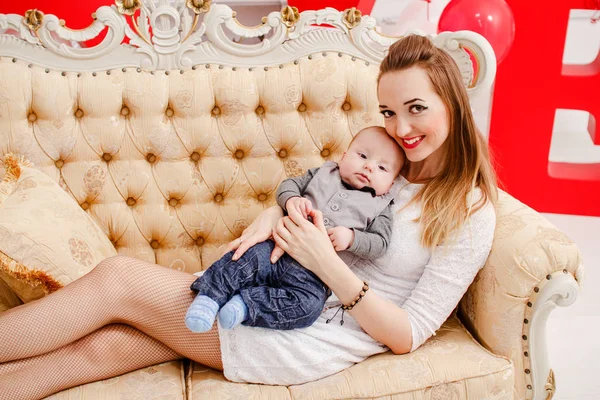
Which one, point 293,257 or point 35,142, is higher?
point 35,142

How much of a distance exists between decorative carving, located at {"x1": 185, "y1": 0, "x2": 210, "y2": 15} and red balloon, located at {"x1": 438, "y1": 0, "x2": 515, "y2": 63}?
1638 millimetres

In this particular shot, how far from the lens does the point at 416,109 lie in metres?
1.52

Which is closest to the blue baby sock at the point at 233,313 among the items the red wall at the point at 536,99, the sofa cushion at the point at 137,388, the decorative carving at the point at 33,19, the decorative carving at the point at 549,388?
the sofa cushion at the point at 137,388

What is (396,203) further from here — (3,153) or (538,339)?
(3,153)

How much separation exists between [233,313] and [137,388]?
1.07 feet

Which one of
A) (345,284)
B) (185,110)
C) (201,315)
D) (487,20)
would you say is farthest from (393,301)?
(487,20)

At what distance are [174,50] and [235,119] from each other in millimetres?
308

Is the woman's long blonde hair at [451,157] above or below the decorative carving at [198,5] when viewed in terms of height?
below

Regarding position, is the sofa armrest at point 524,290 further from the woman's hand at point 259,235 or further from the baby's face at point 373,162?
the woman's hand at point 259,235

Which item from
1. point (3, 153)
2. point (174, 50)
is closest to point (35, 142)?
point (3, 153)

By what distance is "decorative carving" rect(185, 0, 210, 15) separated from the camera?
1.88 metres

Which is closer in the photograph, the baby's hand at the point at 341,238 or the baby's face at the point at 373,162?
the baby's hand at the point at 341,238

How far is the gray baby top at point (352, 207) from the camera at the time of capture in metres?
1.50

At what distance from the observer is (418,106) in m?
1.51
